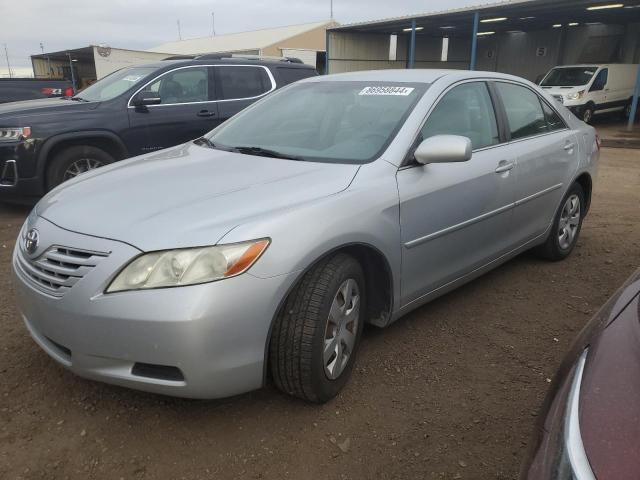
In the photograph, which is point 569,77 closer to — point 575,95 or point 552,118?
point 575,95

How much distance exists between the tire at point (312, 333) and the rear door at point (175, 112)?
4.47 meters

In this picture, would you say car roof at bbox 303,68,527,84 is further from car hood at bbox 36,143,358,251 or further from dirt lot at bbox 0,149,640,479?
dirt lot at bbox 0,149,640,479

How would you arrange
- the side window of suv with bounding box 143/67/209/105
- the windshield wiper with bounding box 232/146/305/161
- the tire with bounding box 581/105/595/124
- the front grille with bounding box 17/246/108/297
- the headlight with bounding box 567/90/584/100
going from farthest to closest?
the tire with bounding box 581/105/595/124 → the headlight with bounding box 567/90/584/100 → the side window of suv with bounding box 143/67/209/105 → the windshield wiper with bounding box 232/146/305/161 → the front grille with bounding box 17/246/108/297

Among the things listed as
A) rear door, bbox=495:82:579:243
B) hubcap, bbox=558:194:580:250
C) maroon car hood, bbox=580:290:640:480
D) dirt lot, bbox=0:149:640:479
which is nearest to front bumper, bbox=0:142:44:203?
A: dirt lot, bbox=0:149:640:479

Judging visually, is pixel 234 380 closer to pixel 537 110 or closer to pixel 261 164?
pixel 261 164

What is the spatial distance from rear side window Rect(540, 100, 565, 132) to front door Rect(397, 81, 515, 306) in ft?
2.85

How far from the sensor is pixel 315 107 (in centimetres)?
346

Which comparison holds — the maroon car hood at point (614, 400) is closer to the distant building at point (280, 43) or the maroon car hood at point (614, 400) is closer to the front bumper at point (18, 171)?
the front bumper at point (18, 171)

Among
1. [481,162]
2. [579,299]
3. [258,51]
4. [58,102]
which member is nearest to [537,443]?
[481,162]

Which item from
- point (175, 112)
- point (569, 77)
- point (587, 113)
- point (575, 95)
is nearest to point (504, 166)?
point (175, 112)

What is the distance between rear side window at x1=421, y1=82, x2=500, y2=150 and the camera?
10.6 ft

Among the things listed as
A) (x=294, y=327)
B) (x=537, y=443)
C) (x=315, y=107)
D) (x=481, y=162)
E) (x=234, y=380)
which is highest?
(x=315, y=107)

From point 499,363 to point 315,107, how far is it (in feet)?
6.22

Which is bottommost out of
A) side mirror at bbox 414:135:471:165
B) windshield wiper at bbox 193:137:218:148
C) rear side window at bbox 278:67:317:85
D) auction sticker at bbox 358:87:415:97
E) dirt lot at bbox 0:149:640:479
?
dirt lot at bbox 0:149:640:479
